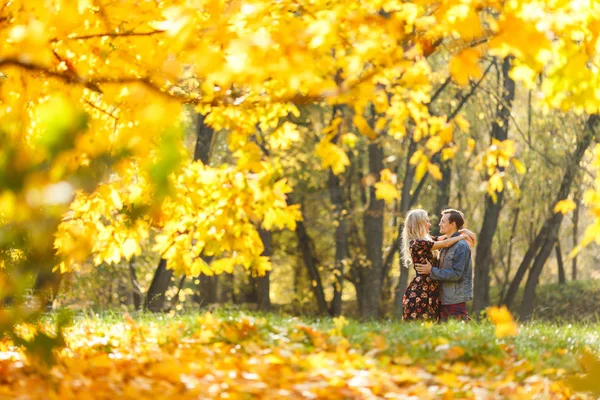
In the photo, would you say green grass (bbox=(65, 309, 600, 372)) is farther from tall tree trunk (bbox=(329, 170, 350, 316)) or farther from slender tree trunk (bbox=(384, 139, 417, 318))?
tall tree trunk (bbox=(329, 170, 350, 316))

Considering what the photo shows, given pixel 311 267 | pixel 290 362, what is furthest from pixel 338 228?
pixel 290 362

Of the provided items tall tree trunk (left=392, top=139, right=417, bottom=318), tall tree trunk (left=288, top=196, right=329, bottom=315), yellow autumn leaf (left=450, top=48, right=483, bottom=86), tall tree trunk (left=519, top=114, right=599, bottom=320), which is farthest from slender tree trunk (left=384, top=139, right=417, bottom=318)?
yellow autumn leaf (left=450, top=48, right=483, bottom=86)

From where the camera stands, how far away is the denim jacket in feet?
25.5

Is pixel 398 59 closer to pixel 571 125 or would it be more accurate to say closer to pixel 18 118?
pixel 18 118

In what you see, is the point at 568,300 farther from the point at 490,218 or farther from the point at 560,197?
the point at 490,218

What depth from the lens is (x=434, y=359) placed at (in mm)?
5355

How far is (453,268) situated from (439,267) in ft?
0.77

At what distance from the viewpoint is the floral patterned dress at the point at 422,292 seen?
7.86 m

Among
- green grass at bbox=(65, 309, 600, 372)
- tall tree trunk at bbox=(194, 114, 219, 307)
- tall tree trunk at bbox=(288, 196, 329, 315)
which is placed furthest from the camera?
tall tree trunk at bbox=(288, 196, 329, 315)

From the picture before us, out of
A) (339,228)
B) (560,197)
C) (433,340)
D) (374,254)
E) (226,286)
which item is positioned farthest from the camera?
(226,286)

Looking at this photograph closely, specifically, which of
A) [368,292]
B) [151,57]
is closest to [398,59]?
[151,57]

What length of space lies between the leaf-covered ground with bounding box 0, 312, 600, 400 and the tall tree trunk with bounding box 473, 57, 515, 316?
10.7 m

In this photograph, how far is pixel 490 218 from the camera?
18594 millimetres

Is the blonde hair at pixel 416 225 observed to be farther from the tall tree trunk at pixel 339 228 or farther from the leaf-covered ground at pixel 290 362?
the tall tree trunk at pixel 339 228
